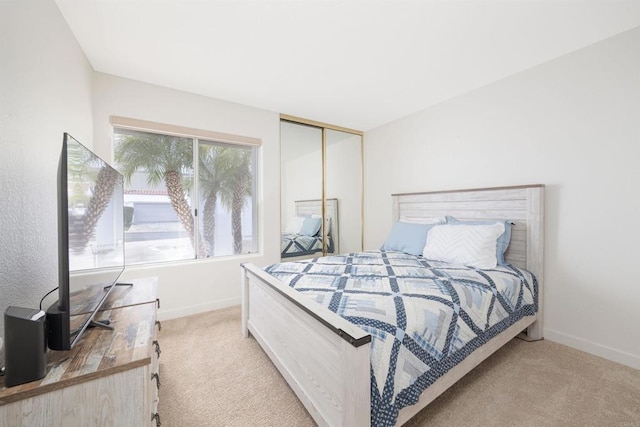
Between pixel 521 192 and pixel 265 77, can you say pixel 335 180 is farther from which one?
pixel 521 192

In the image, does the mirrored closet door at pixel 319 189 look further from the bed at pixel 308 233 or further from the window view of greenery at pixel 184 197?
the window view of greenery at pixel 184 197

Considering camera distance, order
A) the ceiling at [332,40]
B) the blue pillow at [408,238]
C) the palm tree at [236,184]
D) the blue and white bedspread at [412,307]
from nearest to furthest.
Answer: the blue and white bedspread at [412,307]
the ceiling at [332,40]
the blue pillow at [408,238]
the palm tree at [236,184]

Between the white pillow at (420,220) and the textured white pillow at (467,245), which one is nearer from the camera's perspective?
the textured white pillow at (467,245)

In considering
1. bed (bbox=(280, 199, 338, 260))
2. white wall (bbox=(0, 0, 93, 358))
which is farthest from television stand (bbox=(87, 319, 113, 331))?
bed (bbox=(280, 199, 338, 260))

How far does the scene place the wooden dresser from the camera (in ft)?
2.40

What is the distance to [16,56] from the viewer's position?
1126mm

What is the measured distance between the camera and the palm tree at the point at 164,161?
2512 mm

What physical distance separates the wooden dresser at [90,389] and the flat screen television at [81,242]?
0.23ft

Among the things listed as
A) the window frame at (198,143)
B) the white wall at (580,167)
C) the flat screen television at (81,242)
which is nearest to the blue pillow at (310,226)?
the window frame at (198,143)

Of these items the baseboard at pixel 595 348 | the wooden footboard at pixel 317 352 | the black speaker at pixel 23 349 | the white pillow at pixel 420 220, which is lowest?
the baseboard at pixel 595 348

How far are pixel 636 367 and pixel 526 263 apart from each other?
860mm

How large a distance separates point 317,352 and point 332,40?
2.04 metres

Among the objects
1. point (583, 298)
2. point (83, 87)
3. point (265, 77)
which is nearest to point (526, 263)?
point (583, 298)

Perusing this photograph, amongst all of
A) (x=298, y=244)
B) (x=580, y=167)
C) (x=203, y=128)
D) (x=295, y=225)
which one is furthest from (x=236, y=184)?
(x=580, y=167)
